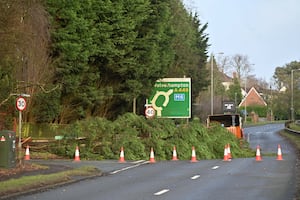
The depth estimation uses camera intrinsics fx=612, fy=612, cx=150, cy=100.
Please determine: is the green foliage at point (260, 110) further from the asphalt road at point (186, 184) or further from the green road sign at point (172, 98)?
the asphalt road at point (186, 184)

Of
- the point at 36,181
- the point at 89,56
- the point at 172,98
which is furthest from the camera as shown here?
the point at 172,98

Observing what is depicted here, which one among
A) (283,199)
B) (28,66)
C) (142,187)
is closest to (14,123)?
(28,66)

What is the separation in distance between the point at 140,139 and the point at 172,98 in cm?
1255

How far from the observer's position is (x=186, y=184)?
58.2 feet

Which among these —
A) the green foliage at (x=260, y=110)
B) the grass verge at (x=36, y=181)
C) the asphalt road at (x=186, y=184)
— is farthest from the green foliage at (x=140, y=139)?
the green foliage at (x=260, y=110)

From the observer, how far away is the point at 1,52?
2217 centimetres

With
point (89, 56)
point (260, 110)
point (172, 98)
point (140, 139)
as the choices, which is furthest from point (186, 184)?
point (260, 110)

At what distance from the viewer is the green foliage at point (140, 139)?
30.9 m

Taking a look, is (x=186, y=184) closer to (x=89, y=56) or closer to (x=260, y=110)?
(x=89, y=56)

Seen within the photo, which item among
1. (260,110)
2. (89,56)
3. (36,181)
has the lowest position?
(36,181)

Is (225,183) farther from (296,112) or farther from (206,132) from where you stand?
(296,112)

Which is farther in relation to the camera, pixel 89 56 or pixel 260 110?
pixel 260 110

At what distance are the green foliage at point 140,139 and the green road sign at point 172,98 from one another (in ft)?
25.4

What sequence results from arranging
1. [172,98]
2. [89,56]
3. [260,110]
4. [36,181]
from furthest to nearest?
[260,110] < [172,98] < [89,56] < [36,181]
